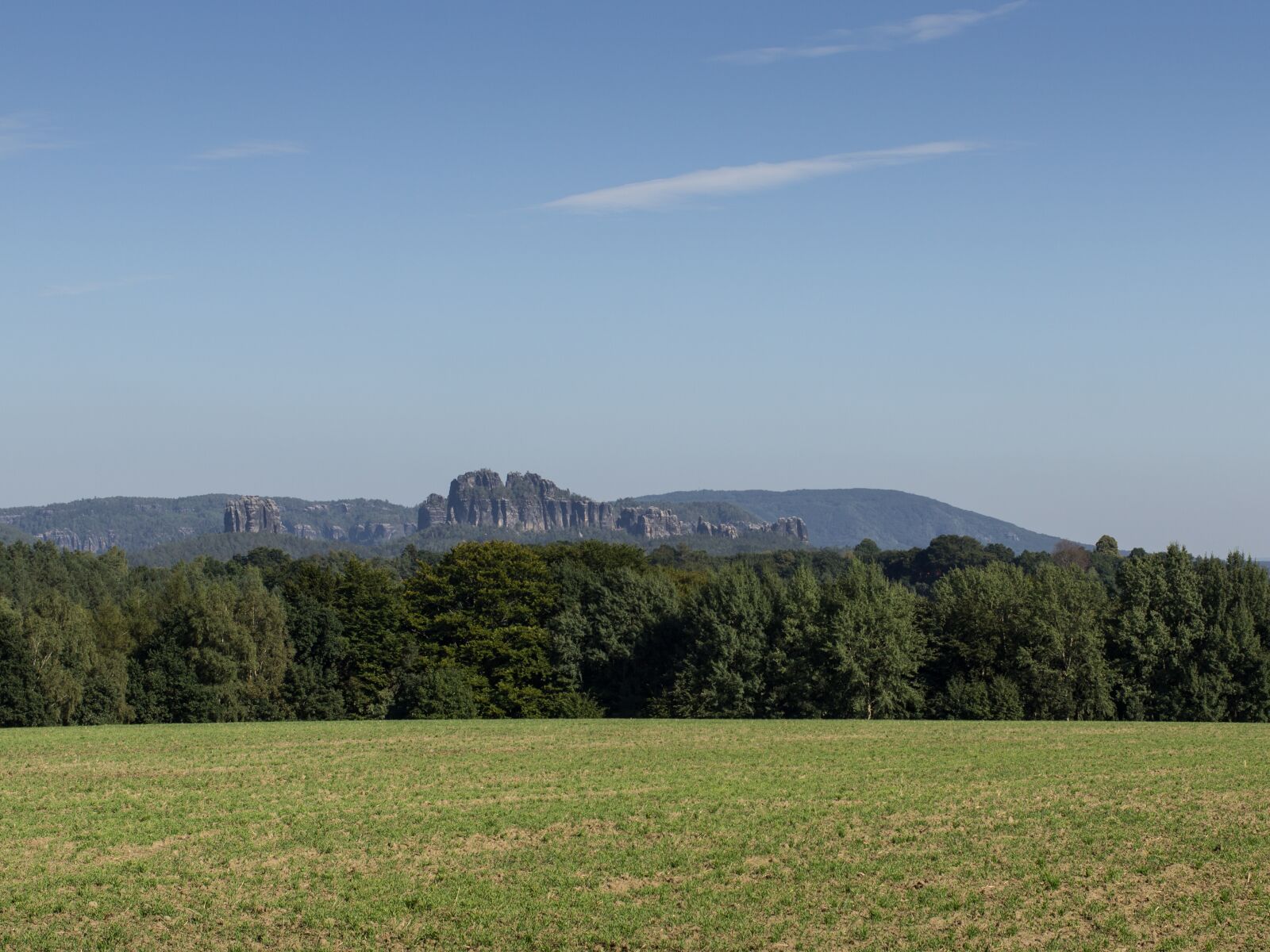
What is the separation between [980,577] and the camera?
261ft

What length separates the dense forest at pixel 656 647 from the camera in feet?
242

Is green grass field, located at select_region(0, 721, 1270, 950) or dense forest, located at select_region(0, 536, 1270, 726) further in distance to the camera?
dense forest, located at select_region(0, 536, 1270, 726)

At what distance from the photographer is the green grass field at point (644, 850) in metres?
21.1

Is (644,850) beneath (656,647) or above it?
beneath

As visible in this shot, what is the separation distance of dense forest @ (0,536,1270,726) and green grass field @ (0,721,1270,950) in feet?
89.3

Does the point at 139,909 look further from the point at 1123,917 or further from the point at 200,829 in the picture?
the point at 1123,917

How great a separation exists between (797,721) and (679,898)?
4687 cm

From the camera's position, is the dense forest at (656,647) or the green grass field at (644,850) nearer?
the green grass field at (644,850)

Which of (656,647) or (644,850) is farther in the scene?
(656,647)

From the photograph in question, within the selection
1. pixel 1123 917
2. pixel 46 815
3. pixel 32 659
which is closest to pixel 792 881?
pixel 1123 917

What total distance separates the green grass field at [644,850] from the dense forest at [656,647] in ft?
89.3

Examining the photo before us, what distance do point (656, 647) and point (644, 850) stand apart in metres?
57.4

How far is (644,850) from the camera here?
26969mm

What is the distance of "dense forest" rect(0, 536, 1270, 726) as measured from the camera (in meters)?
73.8
